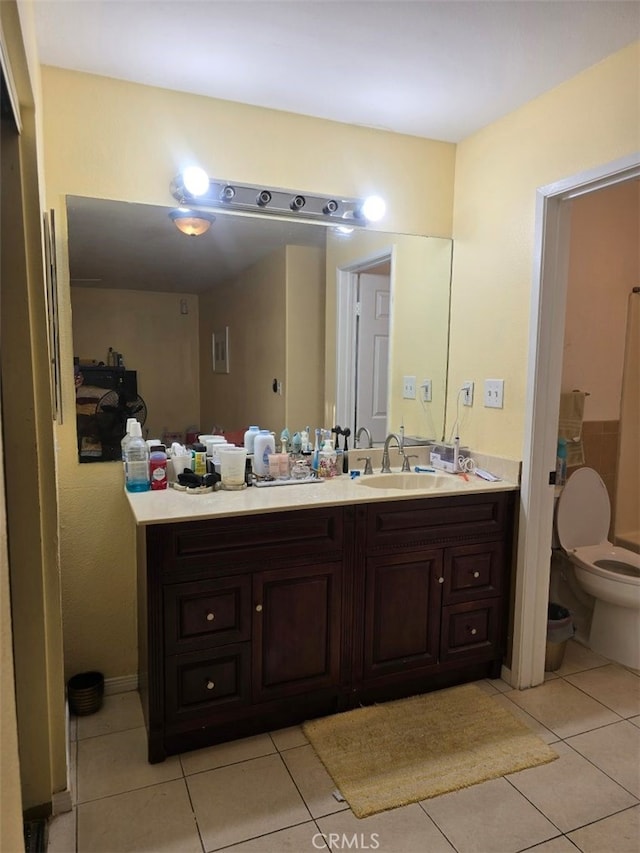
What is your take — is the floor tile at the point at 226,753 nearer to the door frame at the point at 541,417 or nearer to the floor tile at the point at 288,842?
the floor tile at the point at 288,842

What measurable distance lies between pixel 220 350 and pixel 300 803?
1637 mm

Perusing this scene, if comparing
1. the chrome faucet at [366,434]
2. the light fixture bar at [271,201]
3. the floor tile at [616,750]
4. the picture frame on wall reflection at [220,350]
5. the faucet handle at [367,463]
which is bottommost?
the floor tile at [616,750]

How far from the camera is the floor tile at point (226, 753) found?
1.83m

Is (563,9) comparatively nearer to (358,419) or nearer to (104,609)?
(358,419)

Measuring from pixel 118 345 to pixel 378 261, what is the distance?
120 cm

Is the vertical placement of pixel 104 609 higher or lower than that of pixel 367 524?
lower

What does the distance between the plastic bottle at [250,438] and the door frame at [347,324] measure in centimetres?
42

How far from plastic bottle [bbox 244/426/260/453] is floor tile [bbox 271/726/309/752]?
1.06m

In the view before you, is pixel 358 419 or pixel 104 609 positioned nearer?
pixel 104 609

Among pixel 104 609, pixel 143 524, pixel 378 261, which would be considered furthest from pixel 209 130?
pixel 104 609

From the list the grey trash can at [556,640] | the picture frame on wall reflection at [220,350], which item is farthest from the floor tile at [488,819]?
the picture frame on wall reflection at [220,350]

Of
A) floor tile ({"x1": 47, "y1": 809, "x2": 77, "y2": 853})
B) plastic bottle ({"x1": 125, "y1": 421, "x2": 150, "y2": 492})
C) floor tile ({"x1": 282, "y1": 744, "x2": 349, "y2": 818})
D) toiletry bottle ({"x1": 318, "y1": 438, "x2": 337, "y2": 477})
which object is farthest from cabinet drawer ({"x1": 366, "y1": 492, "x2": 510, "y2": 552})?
floor tile ({"x1": 47, "y1": 809, "x2": 77, "y2": 853})

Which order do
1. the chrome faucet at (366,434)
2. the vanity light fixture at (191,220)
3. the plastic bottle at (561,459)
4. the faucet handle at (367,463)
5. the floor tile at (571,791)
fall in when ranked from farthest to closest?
the plastic bottle at (561,459) → the chrome faucet at (366,434) → the faucet handle at (367,463) → the vanity light fixture at (191,220) → the floor tile at (571,791)

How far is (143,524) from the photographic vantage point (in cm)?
169
